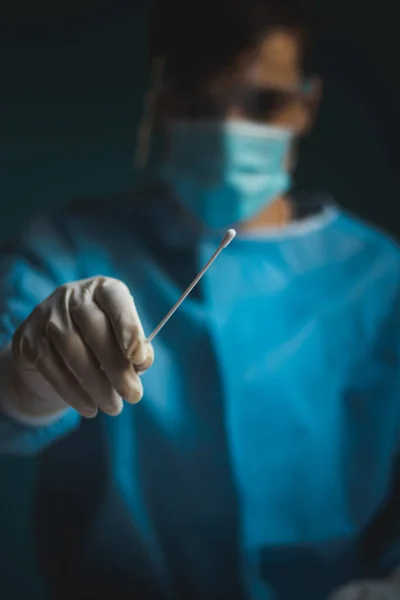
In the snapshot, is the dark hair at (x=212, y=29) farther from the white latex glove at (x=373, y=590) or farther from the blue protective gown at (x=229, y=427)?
the white latex glove at (x=373, y=590)

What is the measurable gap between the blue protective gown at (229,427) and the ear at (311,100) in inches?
8.3

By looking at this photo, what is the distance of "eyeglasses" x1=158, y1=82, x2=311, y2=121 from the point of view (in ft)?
3.35

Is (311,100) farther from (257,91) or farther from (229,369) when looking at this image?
(229,369)

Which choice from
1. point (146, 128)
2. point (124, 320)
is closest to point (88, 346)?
point (124, 320)

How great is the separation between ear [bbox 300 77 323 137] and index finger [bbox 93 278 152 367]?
23.6 inches

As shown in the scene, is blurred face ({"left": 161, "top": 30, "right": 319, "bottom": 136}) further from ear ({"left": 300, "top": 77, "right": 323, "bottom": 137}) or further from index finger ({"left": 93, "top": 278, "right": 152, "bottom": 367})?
index finger ({"left": 93, "top": 278, "right": 152, "bottom": 367})

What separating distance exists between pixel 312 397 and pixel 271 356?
94mm

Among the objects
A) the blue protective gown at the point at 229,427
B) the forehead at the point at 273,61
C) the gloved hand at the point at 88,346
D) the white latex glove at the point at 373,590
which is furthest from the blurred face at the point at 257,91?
the white latex glove at the point at 373,590

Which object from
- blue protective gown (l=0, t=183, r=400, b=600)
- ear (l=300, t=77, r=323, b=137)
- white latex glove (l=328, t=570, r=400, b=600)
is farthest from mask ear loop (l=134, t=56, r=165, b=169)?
white latex glove (l=328, t=570, r=400, b=600)

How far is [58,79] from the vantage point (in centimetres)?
110

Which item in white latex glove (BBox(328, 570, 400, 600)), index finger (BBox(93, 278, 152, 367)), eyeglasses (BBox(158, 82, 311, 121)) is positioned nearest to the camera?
index finger (BBox(93, 278, 152, 367))

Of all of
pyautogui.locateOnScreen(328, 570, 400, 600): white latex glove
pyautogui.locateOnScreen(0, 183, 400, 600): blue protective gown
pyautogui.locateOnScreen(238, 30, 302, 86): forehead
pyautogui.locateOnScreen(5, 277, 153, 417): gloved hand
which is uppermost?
pyautogui.locateOnScreen(238, 30, 302, 86): forehead

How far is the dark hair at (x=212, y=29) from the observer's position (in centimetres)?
98

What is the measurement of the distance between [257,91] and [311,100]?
0.13 metres
